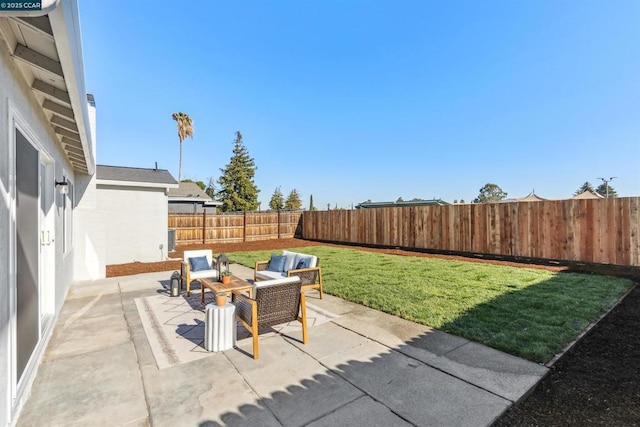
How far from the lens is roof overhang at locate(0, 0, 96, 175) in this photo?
154cm

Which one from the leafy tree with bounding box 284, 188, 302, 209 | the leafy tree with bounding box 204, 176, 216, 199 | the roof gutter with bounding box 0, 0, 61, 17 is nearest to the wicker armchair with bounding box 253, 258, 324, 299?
the roof gutter with bounding box 0, 0, 61, 17

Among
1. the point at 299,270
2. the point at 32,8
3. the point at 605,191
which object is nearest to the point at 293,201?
the point at 299,270

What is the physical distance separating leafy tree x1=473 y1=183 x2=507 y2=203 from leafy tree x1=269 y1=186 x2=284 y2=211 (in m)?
35.7

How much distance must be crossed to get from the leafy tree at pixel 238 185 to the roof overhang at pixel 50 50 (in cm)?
2762

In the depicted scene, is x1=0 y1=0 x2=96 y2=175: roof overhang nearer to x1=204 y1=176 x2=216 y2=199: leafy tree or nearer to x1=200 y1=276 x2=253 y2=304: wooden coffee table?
x1=200 y1=276 x2=253 y2=304: wooden coffee table

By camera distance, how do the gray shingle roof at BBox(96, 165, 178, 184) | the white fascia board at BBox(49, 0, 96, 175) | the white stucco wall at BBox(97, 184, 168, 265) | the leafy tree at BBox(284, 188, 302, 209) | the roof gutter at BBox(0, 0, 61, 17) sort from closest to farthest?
1. the roof gutter at BBox(0, 0, 61, 17)
2. the white fascia board at BBox(49, 0, 96, 175)
3. the white stucco wall at BBox(97, 184, 168, 265)
4. the gray shingle roof at BBox(96, 165, 178, 184)
5. the leafy tree at BBox(284, 188, 302, 209)

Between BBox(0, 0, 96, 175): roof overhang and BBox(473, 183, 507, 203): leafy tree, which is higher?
BBox(473, 183, 507, 203): leafy tree

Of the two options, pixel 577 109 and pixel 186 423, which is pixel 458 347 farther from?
pixel 577 109

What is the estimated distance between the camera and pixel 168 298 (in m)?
5.95

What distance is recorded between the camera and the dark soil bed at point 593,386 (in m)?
2.33

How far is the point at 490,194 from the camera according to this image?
5409 cm

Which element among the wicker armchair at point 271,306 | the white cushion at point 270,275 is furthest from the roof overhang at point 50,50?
the white cushion at point 270,275

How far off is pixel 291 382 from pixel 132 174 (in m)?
11.0

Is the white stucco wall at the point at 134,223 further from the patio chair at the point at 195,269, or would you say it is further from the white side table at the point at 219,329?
the white side table at the point at 219,329
